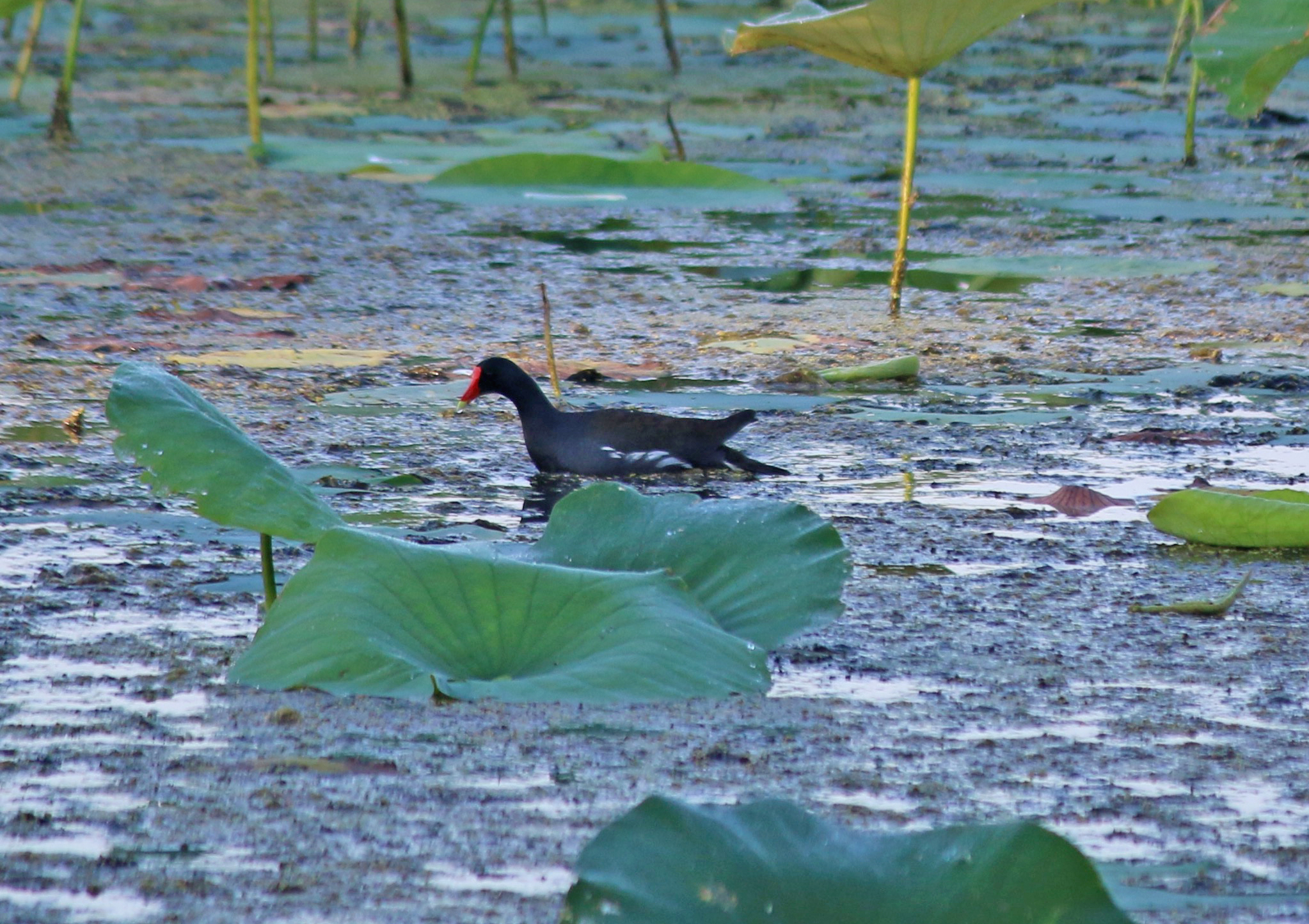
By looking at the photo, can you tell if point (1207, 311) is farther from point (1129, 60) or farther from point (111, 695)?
point (1129, 60)

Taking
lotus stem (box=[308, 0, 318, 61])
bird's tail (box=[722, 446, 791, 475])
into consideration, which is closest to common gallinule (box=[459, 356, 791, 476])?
bird's tail (box=[722, 446, 791, 475])

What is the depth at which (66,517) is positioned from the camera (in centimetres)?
340

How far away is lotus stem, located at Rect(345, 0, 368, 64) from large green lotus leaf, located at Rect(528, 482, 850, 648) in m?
11.2

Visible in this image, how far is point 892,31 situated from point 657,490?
1.79 m

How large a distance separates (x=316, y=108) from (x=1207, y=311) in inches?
247

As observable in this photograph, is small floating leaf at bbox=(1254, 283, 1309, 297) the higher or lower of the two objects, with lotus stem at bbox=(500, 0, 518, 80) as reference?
lower

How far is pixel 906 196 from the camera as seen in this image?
5.52 m

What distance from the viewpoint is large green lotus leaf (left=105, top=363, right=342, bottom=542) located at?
251 centimetres

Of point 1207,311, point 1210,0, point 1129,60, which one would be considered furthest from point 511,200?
point 1210,0

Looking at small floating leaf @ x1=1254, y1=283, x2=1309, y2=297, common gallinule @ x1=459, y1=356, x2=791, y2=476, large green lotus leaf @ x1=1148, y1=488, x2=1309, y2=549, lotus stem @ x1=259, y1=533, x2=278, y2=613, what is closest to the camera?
lotus stem @ x1=259, y1=533, x2=278, y2=613

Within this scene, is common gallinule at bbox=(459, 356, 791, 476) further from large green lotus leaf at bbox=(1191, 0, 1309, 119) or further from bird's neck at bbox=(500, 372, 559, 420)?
large green lotus leaf at bbox=(1191, 0, 1309, 119)

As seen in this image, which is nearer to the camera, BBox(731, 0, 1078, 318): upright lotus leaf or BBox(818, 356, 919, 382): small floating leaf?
BBox(818, 356, 919, 382): small floating leaf

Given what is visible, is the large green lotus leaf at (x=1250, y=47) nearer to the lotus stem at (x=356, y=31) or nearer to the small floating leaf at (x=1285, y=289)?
the small floating leaf at (x=1285, y=289)

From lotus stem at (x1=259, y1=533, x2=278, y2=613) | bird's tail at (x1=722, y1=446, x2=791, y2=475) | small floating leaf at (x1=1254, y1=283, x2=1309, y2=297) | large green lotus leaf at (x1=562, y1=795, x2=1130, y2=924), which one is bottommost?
bird's tail at (x1=722, y1=446, x2=791, y2=475)
